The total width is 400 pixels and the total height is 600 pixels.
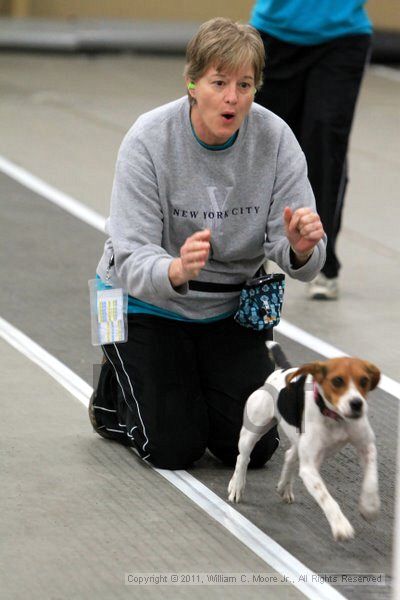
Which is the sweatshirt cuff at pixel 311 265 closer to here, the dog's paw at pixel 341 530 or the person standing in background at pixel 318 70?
the dog's paw at pixel 341 530

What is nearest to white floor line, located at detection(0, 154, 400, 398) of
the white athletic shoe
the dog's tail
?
the white athletic shoe

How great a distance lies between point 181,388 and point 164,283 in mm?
522

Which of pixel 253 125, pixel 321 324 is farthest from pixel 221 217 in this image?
pixel 321 324

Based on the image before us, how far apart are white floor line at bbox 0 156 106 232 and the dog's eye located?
386 centimetres

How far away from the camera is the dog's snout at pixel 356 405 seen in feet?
10.3

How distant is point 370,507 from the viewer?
10.7ft

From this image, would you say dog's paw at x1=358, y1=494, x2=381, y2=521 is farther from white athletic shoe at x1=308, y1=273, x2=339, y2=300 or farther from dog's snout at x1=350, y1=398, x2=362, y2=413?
white athletic shoe at x1=308, y1=273, x2=339, y2=300

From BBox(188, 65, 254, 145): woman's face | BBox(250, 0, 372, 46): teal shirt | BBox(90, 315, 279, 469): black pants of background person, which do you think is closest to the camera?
BBox(188, 65, 254, 145): woman's face

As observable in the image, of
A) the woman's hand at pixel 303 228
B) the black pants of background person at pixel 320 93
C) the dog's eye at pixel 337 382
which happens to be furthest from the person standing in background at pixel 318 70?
the dog's eye at pixel 337 382

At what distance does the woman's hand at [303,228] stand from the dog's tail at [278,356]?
1.09ft

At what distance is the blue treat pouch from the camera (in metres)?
3.89

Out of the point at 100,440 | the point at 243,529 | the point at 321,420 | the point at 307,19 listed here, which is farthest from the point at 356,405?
the point at 307,19

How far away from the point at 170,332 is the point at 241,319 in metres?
0.23

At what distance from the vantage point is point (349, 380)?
10.4ft
